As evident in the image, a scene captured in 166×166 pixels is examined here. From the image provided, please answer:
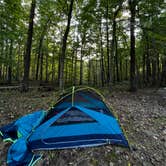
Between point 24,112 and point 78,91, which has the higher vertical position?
point 78,91

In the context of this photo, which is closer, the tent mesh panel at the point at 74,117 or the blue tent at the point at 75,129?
the blue tent at the point at 75,129

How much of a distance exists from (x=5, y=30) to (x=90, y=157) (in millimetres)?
9634

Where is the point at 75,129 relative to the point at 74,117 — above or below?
below

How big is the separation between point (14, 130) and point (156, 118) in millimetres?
4735

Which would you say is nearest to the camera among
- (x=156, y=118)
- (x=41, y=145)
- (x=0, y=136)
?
(x=41, y=145)

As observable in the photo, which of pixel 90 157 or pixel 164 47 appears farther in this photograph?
pixel 164 47

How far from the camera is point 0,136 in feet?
14.2

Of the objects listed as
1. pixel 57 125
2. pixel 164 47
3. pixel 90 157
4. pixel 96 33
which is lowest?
pixel 90 157

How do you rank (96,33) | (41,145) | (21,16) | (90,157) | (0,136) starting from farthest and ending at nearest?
(96,33) → (21,16) → (0,136) → (41,145) → (90,157)

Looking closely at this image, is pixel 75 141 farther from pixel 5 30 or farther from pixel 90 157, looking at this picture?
pixel 5 30

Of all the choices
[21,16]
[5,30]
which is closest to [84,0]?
[21,16]

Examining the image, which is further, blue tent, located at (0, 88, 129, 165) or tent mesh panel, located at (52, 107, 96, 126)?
tent mesh panel, located at (52, 107, 96, 126)

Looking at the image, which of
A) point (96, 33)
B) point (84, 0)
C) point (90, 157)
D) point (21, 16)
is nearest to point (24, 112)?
point (90, 157)

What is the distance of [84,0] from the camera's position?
13.0 meters
